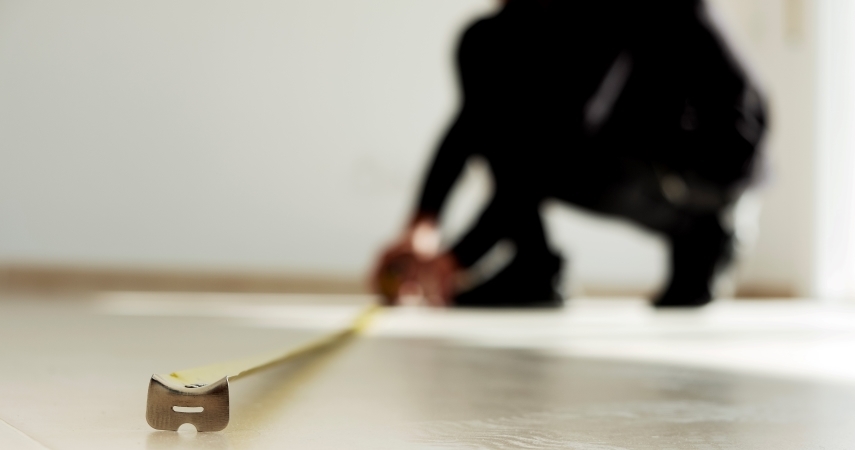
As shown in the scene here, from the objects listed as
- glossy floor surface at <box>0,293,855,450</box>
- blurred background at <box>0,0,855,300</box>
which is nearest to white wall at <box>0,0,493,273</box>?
blurred background at <box>0,0,855,300</box>

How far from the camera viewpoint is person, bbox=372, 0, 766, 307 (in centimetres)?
201

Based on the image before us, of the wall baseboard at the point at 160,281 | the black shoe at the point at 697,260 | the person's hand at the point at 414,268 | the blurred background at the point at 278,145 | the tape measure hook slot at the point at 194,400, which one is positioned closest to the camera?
the tape measure hook slot at the point at 194,400

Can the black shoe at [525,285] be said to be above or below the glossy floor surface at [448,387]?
above

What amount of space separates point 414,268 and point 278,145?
1.49 m

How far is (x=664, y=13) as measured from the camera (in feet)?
6.54

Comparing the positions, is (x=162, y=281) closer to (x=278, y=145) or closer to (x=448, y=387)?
(x=278, y=145)

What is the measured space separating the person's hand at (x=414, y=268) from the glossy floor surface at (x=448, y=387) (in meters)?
0.53

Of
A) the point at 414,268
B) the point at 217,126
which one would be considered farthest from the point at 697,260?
the point at 217,126

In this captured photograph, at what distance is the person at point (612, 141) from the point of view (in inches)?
79.0

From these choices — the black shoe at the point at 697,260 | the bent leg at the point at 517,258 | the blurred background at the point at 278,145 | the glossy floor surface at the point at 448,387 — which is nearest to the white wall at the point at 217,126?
the blurred background at the point at 278,145

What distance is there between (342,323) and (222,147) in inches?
75.7

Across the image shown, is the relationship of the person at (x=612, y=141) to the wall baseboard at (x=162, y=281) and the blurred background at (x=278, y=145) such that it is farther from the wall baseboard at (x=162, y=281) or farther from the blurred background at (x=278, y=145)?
the wall baseboard at (x=162, y=281)

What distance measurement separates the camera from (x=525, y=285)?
81.9 inches

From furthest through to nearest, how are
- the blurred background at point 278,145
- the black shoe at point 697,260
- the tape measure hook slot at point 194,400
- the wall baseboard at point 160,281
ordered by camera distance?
the blurred background at point 278,145 < the wall baseboard at point 160,281 < the black shoe at point 697,260 < the tape measure hook slot at point 194,400
